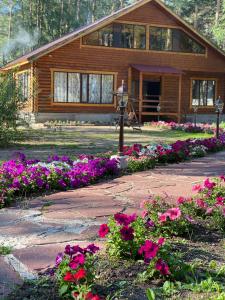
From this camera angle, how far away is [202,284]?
292 cm

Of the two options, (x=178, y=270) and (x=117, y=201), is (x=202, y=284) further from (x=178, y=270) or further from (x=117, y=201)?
(x=117, y=201)

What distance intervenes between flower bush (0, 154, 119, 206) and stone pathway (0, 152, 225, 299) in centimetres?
22

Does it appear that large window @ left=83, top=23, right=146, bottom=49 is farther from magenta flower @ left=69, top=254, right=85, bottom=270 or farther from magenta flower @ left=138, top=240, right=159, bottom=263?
magenta flower @ left=69, top=254, right=85, bottom=270

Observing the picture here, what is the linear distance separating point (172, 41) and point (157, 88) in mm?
2686

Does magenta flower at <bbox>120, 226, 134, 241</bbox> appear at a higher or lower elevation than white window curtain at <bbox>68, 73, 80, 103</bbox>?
lower

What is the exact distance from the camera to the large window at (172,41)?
2509cm

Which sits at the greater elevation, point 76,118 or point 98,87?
point 98,87

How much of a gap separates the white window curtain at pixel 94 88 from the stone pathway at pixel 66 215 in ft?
54.0

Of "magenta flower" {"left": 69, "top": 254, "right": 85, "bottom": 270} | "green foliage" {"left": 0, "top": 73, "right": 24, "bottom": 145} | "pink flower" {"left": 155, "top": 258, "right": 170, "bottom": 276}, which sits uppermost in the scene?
"green foliage" {"left": 0, "top": 73, "right": 24, "bottom": 145}

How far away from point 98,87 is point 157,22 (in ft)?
15.7

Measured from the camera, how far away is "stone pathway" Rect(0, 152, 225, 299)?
343 centimetres

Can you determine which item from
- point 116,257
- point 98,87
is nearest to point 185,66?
point 98,87

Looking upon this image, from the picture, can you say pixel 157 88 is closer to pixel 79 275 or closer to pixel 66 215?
pixel 66 215

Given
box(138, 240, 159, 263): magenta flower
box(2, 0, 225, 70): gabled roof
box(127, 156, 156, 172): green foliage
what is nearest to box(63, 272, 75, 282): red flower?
box(138, 240, 159, 263): magenta flower
